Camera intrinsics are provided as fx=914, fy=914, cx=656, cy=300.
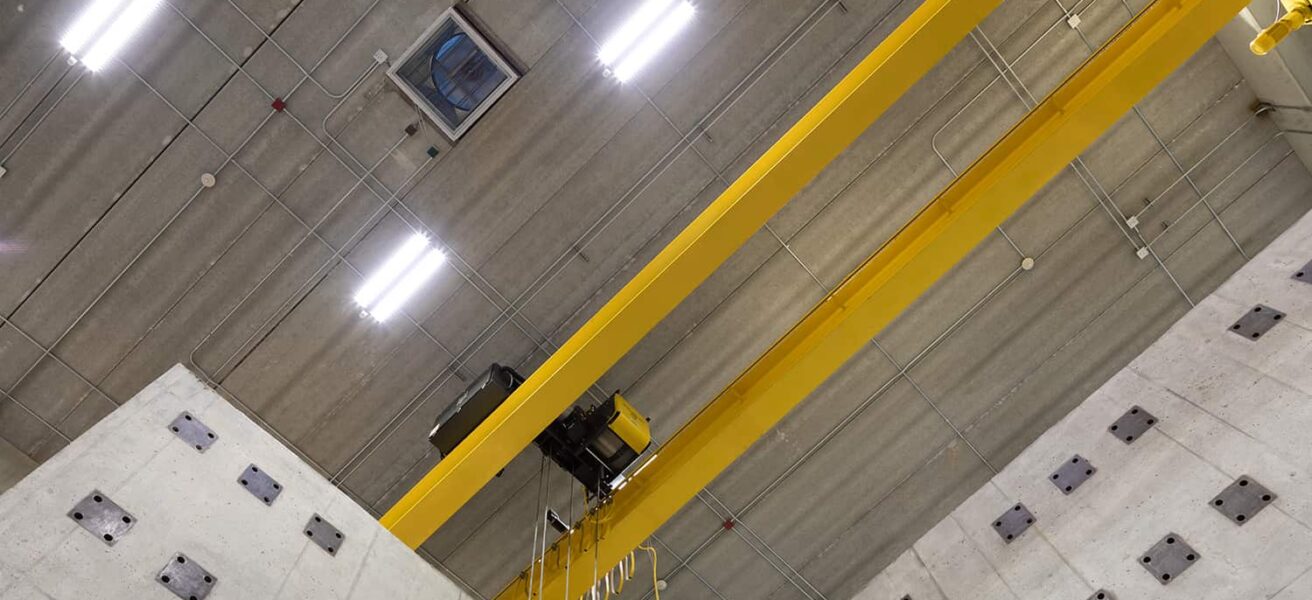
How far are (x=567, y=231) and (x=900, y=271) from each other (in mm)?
3797

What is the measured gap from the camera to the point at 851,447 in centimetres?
1172

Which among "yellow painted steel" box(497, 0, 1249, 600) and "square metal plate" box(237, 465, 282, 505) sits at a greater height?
"square metal plate" box(237, 465, 282, 505)

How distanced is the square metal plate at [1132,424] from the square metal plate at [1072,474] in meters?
0.35

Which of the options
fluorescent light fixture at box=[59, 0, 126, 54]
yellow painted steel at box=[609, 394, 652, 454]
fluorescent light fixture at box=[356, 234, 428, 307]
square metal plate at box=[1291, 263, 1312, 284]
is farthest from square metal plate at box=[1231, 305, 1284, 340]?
fluorescent light fixture at box=[59, 0, 126, 54]

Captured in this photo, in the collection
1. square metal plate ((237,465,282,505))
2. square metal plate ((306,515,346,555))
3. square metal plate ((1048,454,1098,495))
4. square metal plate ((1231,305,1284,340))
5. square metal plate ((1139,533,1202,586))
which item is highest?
square metal plate ((237,465,282,505))

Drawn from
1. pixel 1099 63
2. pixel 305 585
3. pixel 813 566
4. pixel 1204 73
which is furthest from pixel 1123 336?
pixel 305 585

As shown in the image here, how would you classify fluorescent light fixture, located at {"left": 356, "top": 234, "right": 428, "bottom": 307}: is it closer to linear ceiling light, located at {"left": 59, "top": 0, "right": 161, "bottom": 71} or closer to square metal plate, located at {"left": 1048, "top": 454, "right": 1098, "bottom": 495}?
linear ceiling light, located at {"left": 59, "top": 0, "right": 161, "bottom": 71}

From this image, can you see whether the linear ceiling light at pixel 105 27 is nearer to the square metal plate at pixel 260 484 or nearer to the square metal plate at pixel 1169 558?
the square metal plate at pixel 260 484

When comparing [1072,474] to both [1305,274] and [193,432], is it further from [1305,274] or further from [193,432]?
[193,432]

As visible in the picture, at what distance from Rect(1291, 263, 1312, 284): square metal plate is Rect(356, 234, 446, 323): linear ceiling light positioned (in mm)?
8210

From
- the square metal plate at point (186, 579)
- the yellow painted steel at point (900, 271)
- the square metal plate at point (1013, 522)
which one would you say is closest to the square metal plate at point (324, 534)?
the square metal plate at point (186, 579)

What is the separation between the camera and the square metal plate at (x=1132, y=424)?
7.48m

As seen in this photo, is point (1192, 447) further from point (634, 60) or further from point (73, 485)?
point (73, 485)

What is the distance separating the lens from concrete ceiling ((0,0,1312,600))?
9812 mm
